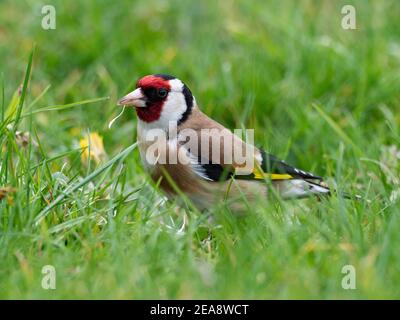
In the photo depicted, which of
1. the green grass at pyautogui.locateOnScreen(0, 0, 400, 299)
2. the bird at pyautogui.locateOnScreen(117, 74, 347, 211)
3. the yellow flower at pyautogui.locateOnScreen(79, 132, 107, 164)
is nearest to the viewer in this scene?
the green grass at pyautogui.locateOnScreen(0, 0, 400, 299)

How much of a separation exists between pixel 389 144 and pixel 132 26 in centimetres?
213

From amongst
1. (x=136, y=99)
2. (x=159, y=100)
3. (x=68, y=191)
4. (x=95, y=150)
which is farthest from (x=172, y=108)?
(x=68, y=191)

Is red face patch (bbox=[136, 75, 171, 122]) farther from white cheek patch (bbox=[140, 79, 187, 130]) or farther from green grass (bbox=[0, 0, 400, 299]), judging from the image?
green grass (bbox=[0, 0, 400, 299])

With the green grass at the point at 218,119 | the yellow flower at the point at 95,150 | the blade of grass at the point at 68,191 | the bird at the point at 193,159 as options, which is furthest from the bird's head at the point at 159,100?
the blade of grass at the point at 68,191

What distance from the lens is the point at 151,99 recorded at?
165 inches

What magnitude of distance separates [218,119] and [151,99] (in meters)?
1.38

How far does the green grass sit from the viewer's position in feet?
10.2

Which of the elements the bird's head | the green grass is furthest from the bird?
the green grass

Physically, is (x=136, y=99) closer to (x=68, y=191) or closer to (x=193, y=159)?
(x=193, y=159)

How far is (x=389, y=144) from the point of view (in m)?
5.05

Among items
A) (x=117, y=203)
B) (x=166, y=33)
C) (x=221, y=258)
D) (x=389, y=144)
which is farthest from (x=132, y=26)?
(x=221, y=258)

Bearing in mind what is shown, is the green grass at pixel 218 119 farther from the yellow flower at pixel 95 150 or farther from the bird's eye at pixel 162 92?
the bird's eye at pixel 162 92
